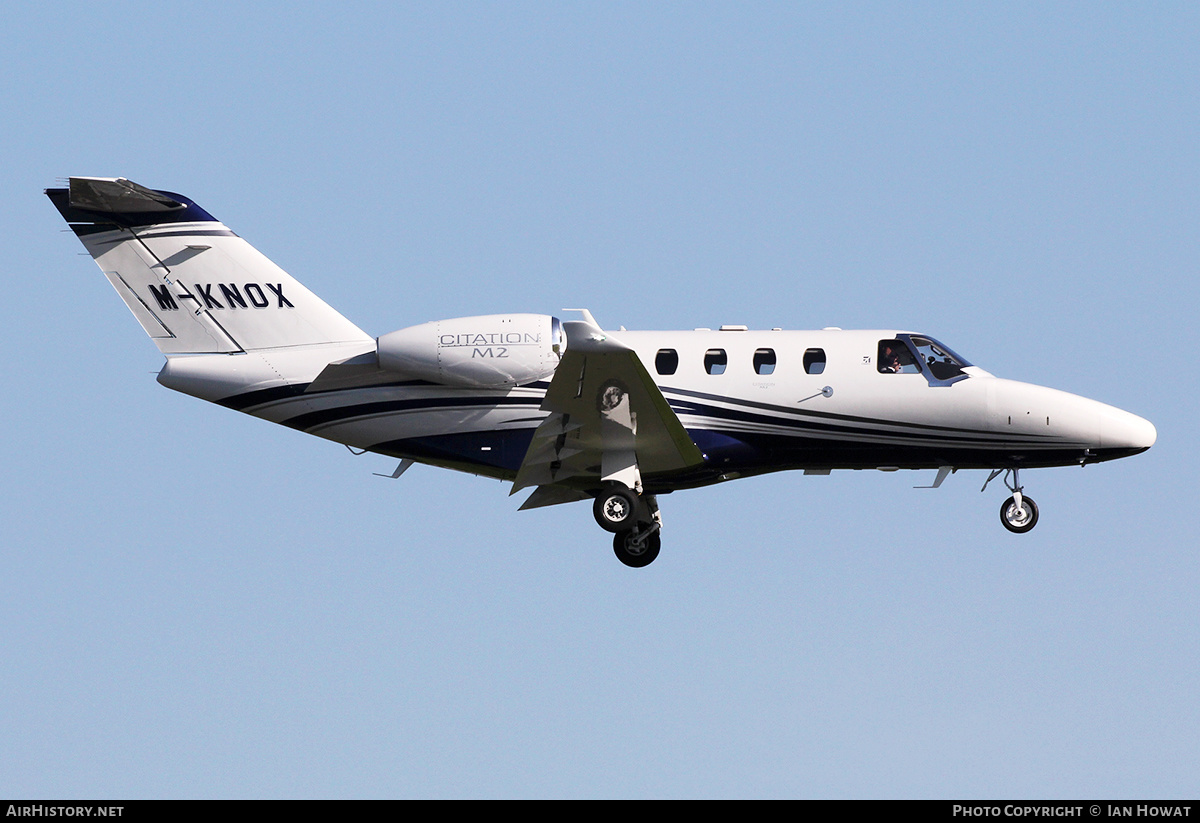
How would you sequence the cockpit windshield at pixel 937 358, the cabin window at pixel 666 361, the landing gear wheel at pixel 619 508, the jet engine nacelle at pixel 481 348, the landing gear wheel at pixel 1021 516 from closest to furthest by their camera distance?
the jet engine nacelle at pixel 481 348
the landing gear wheel at pixel 619 508
the cabin window at pixel 666 361
the cockpit windshield at pixel 937 358
the landing gear wheel at pixel 1021 516

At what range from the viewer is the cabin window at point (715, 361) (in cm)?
2103

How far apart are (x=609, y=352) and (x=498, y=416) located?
10.8 feet

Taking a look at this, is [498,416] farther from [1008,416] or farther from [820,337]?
[1008,416]

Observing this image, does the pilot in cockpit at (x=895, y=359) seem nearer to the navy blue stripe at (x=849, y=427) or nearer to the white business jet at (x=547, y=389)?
the white business jet at (x=547, y=389)

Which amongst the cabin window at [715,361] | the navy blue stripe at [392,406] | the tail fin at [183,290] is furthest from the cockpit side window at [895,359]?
the tail fin at [183,290]

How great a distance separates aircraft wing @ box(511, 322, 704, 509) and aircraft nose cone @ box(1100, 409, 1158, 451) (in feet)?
20.7

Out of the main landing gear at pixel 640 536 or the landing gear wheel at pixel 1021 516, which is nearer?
the main landing gear at pixel 640 536

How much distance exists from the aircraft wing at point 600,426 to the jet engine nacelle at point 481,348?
87 cm

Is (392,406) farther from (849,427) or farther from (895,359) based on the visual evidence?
(895,359)

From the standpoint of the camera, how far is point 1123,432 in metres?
21.5

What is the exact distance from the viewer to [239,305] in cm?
2191

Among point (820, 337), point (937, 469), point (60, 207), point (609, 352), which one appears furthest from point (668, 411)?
point (60, 207)

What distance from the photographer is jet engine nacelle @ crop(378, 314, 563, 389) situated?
790 inches
